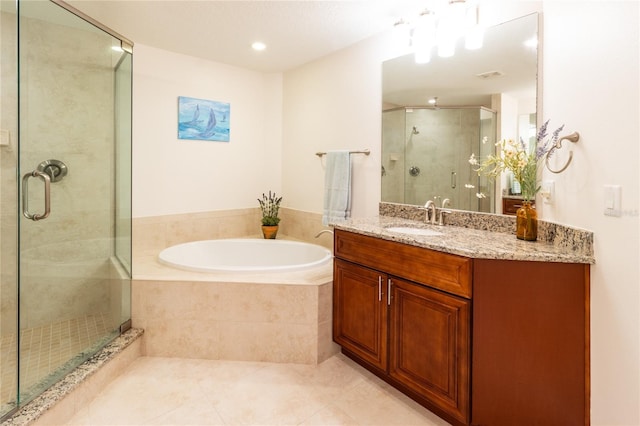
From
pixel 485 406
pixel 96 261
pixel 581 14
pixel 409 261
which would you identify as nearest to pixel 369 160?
pixel 409 261

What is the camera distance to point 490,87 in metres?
2.05

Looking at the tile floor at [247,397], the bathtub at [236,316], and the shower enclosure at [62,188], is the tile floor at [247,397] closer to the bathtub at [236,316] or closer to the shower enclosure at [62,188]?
the bathtub at [236,316]

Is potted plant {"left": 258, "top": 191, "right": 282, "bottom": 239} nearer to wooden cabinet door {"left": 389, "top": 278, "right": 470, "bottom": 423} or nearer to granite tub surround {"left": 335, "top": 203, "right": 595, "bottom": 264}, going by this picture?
granite tub surround {"left": 335, "top": 203, "right": 595, "bottom": 264}

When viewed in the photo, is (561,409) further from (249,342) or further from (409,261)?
(249,342)

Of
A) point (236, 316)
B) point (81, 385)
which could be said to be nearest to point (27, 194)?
point (81, 385)

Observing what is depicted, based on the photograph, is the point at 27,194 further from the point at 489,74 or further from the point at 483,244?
the point at 489,74

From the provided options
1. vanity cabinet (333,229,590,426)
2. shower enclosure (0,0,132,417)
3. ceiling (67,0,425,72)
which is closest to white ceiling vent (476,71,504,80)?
ceiling (67,0,425,72)

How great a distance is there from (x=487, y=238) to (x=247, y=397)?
150 centimetres

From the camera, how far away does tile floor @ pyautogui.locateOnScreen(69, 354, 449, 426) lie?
5.62 feet

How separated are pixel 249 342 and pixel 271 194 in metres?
1.88

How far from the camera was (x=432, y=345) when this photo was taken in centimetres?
164

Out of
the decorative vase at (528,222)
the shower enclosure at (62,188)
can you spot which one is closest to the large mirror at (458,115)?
the decorative vase at (528,222)

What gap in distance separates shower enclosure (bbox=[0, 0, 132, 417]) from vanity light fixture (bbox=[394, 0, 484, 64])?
76.1 inches

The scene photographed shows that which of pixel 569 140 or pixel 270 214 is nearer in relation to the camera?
pixel 569 140
